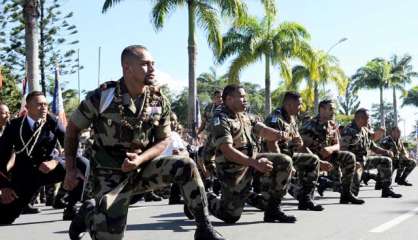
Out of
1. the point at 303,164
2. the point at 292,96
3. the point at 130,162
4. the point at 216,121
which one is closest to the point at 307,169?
the point at 303,164

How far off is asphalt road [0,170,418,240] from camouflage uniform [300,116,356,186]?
0.60 meters

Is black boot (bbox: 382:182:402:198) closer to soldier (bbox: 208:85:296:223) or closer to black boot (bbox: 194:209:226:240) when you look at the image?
soldier (bbox: 208:85:296:223)

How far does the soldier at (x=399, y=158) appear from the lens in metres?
15.1

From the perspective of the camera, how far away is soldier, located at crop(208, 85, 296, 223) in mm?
6875

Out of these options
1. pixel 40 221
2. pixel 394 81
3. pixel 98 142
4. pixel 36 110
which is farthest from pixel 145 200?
pixel 394 81

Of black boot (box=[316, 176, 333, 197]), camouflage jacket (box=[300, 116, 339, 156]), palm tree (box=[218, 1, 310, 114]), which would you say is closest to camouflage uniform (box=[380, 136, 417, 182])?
black boot (box=[316, 176, 333, 197])

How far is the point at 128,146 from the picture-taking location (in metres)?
4.73

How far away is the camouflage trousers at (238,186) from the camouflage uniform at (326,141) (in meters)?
2.14

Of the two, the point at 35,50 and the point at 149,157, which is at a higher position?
the point at 35,50

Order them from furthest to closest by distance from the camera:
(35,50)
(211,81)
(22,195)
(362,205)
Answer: (211,81) < (35,50) < (362,205) < (22,195)

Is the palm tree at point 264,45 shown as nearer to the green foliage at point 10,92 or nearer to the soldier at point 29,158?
the green foliage at point 10,92

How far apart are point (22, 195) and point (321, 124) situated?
457 centimetres

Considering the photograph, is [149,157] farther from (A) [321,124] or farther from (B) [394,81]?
(B) [394,81]

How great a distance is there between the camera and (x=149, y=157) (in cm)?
466
